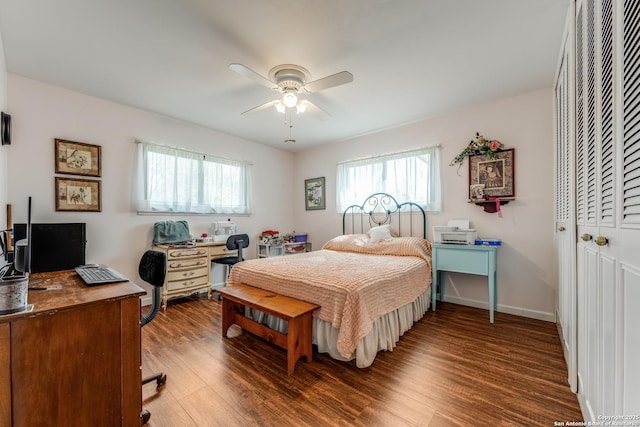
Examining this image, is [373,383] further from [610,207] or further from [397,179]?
[397,179]

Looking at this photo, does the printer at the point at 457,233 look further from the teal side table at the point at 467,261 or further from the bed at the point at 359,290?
the bed at the point at 359,290

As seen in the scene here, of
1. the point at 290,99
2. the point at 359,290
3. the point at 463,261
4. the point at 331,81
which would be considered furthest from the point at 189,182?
the point at 463,261

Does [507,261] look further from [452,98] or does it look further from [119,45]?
[119,45]

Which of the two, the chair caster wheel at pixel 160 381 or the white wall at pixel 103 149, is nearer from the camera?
the chair caster wheel at pixel 160 381

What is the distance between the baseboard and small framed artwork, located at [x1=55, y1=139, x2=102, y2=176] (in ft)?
15.7

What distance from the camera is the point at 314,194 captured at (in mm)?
5172

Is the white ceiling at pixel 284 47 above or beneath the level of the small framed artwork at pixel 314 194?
above

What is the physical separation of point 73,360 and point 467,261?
340 centimetres

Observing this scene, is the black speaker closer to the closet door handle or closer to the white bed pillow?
the white bed pillow

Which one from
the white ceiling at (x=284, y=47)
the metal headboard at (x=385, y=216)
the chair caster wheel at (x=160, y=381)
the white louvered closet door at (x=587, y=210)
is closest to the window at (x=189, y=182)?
the white ceiling at (x=284, y=47)

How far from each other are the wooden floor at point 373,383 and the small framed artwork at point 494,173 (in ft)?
5.15

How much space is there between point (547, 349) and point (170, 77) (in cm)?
438

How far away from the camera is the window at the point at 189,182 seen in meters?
3.53

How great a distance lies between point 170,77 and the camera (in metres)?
2.66
